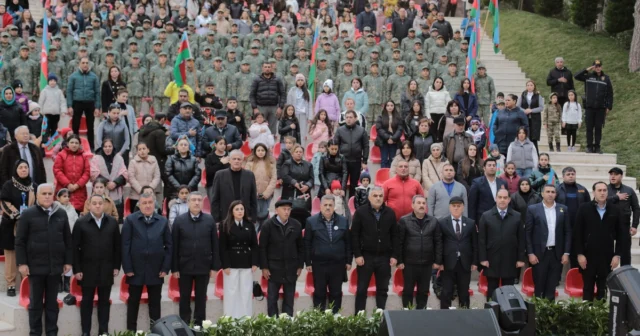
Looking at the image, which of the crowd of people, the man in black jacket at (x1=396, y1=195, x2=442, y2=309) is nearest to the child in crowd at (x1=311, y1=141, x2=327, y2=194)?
the crowd of people

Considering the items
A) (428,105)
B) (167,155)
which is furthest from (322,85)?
(167,155)

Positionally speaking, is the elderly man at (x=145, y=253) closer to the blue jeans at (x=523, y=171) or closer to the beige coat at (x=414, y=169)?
the beige coat at (x=414, y=169)

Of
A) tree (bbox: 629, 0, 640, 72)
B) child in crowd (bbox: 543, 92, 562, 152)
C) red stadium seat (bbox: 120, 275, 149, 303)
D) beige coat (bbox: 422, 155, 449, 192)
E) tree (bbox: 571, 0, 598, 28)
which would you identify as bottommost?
red stadium seat (bbox: 120, 275, 149, 303)

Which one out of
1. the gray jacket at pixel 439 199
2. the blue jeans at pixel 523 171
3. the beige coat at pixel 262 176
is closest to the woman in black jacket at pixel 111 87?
the beige coat at pixel 262 176

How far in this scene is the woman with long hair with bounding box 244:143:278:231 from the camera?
14.9m

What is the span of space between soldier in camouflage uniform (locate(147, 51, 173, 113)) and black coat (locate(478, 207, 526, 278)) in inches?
295

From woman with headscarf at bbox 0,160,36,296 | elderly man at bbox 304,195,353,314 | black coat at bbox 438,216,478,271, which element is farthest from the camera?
black coat at bbox 438,216,478,271

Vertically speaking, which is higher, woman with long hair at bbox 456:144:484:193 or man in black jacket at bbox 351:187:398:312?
woman with long hair at bbox 456:144:484:193

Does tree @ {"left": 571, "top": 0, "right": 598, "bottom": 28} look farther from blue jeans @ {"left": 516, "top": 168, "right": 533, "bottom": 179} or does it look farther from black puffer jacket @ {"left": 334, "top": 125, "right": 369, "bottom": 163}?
black puffer jacket @ {"left": 334, "top": 125, "right": 369, "bottom": 163}

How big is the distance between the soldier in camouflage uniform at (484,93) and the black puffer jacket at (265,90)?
360 cm

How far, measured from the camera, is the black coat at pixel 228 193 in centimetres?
1395

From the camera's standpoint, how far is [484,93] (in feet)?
64.8

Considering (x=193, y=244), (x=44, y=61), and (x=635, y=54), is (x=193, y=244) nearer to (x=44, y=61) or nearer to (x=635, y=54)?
(x=44, y=61)

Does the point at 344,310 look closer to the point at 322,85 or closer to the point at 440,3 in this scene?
the point at 322,85
